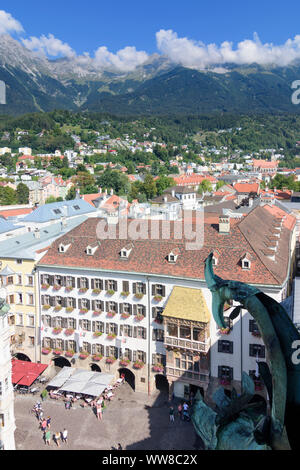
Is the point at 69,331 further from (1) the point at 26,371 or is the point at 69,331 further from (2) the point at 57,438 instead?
(2) the point at 57,438

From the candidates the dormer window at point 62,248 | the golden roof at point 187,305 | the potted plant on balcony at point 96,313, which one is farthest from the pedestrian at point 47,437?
the dormer window at point 62,248

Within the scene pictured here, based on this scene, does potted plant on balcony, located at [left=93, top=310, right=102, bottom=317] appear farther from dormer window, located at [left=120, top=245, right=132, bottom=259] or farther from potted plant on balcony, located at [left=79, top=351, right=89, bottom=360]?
dormer window, located at [left=120, top=245, right=132, bottom=259]

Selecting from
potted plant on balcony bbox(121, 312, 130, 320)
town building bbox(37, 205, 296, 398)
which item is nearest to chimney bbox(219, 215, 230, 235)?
town building bbox(37, 205, 296, 398)

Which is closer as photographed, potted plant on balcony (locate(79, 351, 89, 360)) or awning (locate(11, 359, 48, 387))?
awning (locate(11, 359, 48, 387))

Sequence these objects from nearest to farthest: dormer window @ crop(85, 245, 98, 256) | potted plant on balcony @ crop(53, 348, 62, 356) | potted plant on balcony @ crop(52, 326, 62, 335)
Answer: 1. dormer window @ crop(85, 245, 98, 256)
2. potted plant on balcony @ crop(52, 326, 62, 335)
3. potted plant on balcony @ crop(53, 348, 62, 356)

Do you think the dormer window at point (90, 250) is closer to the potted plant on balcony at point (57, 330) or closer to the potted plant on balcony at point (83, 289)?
the potted plant on balcony at point (83, 289)

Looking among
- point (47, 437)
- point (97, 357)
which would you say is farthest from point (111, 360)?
point (47, 437)
